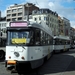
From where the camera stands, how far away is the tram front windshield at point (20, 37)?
41.1 ft

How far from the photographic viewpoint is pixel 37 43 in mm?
13531

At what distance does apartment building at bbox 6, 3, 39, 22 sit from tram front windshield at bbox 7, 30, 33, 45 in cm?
10027

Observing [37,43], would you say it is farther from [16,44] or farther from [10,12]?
[10,12]

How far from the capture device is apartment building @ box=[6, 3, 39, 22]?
376 feet

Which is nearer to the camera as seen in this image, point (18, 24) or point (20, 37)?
point (20, 37)

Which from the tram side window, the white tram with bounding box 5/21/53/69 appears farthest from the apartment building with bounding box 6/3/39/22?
the white tram with bounding box 5/21/53/69

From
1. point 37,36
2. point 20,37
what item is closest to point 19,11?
point 37,36

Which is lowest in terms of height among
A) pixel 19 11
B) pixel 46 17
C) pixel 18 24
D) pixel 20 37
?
pixel 20 37

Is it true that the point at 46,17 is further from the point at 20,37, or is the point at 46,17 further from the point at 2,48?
the point at 20,37

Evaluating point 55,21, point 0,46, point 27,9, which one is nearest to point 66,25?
point 55,21

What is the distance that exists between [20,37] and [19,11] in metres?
Result: 106

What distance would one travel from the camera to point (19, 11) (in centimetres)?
11756

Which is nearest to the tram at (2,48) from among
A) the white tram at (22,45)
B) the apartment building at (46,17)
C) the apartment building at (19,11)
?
the white tram at (22,45)

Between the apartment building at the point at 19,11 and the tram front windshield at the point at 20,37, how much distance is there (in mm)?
100268
